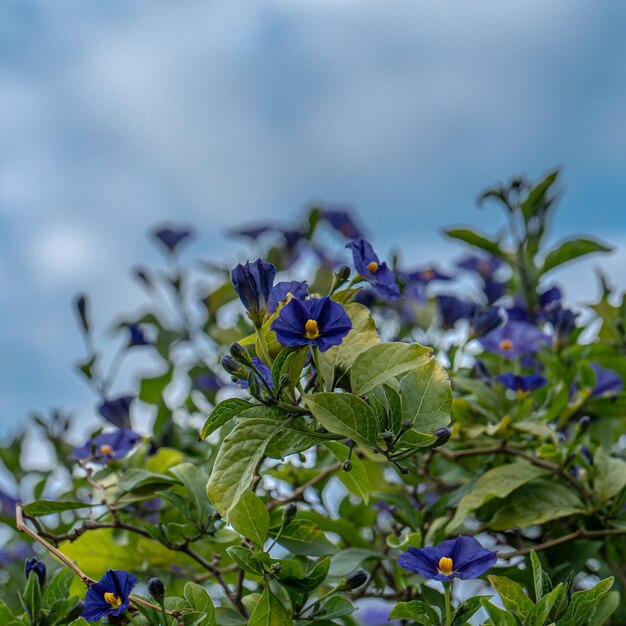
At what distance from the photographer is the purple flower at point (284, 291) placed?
960mm

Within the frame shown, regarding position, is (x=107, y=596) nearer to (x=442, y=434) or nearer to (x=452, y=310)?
(x=442, y=434)

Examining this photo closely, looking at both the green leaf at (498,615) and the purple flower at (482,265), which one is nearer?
the green leaf at (498,615)

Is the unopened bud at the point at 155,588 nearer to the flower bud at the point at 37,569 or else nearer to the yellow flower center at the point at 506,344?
the flower bud at the point at 37,569

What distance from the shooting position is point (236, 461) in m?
0.88

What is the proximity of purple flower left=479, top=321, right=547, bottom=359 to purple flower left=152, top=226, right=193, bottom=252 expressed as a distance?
120 centimetres

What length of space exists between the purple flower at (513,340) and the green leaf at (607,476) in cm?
30

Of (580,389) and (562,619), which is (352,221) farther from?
(562,619)

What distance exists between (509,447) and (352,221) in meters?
1.13

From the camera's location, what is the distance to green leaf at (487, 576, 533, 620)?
928 mm

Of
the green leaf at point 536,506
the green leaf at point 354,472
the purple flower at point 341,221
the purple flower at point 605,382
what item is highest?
the purple flower at point 341,221

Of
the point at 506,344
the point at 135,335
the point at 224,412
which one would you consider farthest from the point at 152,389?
the point at 224,412

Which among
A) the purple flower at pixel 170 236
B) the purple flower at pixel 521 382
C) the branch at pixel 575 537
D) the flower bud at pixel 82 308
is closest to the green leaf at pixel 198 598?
the branch at pixel 575 537

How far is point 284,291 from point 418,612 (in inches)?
15.6

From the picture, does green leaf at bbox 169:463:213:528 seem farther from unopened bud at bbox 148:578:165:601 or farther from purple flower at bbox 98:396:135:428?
purple flower at bbox 98:396:135:428
